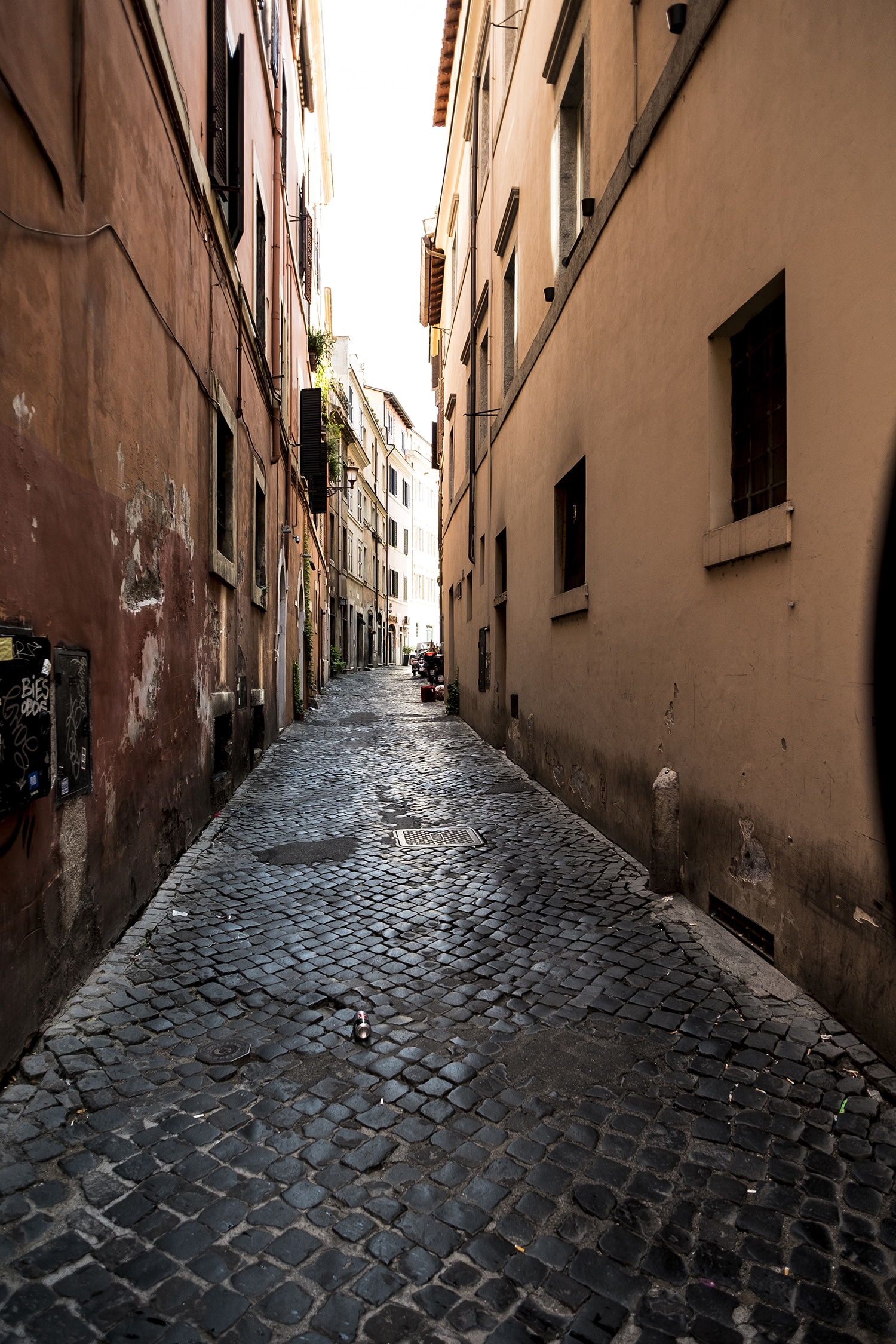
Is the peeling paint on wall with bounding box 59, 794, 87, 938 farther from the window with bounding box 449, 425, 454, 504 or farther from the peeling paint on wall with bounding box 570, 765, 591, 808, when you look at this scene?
the window with bounding box 449, 425, 454, 504

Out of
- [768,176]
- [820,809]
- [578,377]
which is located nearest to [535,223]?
[578,377]

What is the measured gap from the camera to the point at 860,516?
2.94 m

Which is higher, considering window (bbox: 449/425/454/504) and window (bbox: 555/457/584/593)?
window (bbox: 449/425/454/504)

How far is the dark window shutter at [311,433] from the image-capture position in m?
15.5

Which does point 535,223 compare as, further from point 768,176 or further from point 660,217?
point 768,176

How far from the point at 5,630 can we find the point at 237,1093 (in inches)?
66.7

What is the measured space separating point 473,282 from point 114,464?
11.6m

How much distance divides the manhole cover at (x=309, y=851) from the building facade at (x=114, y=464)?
647 millimetres

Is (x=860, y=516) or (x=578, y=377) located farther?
(x=578, y=377)

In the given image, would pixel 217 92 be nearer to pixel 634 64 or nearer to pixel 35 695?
pixel 634 64

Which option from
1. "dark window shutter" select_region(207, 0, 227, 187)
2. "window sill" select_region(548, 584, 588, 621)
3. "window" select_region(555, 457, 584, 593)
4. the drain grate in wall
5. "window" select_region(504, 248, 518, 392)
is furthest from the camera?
"window" select_region(504, 248, 518, 392)

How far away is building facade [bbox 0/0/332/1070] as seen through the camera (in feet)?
9.03

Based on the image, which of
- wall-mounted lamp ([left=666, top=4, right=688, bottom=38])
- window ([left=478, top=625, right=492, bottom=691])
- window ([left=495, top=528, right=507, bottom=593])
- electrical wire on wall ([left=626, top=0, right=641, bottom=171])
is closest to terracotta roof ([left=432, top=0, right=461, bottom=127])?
window ([left=495, top=528, right=507, bottom=593])

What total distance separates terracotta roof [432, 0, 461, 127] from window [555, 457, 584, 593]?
12959 mm
